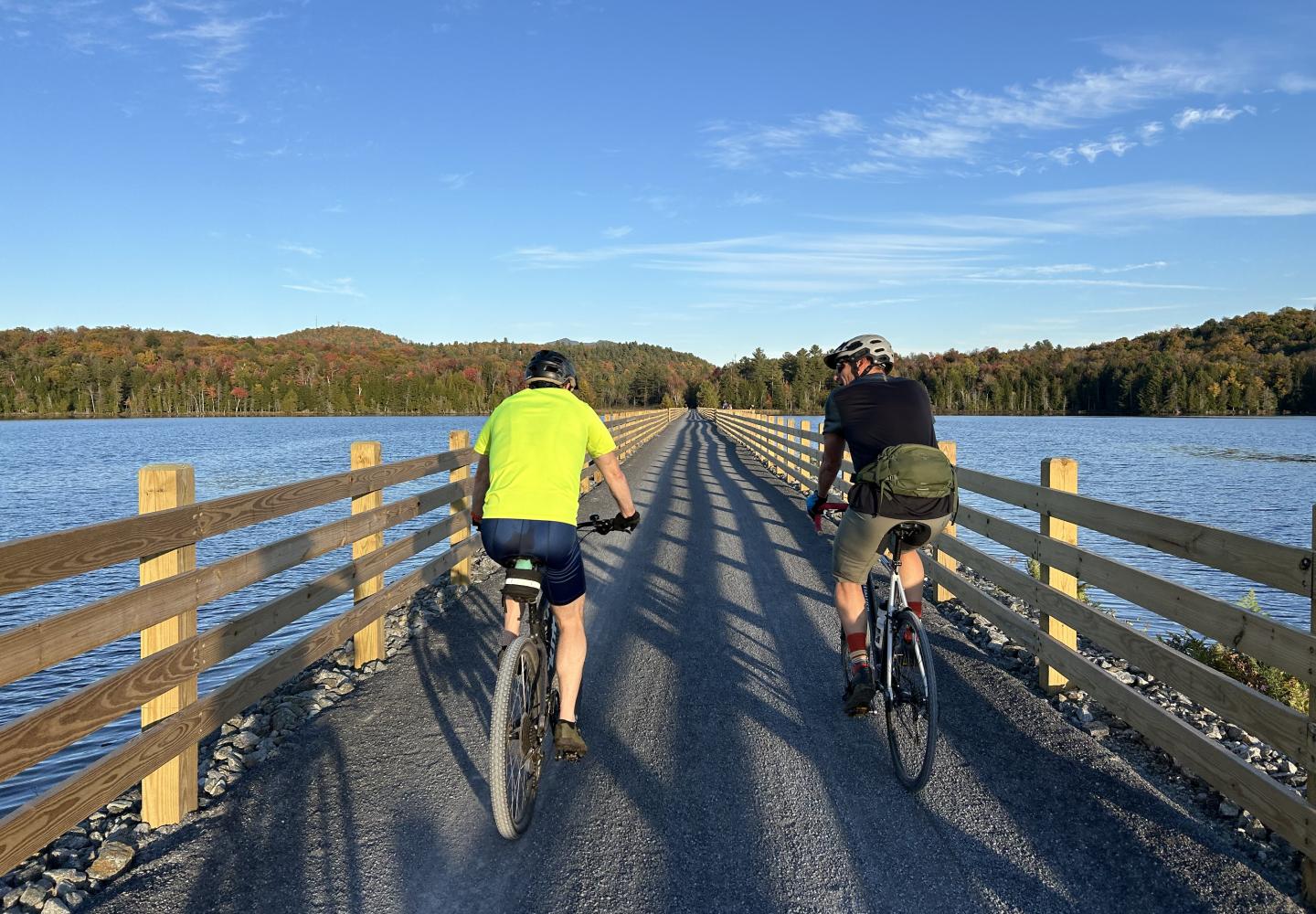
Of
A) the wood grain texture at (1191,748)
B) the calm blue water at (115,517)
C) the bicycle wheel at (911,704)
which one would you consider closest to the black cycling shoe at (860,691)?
the bicycle wheel at (911,704)

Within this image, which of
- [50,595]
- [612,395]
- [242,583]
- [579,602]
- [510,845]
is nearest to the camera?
[510,845]

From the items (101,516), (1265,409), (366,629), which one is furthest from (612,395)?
(366,629)

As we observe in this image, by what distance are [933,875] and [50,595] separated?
41.9 ft

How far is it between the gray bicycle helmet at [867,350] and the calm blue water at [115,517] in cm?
531

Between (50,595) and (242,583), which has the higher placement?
(242,583)

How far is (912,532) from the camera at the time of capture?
404cm

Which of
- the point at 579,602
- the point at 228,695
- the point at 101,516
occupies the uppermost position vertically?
the point at 579,602

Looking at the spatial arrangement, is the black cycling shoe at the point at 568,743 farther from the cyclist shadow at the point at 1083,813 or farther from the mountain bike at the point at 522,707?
the cyclist shadow at the point at 1083,813

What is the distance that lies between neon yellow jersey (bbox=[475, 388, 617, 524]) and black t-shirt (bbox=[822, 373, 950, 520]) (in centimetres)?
126

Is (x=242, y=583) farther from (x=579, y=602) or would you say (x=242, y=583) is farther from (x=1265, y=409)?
(x=1265, y=409)

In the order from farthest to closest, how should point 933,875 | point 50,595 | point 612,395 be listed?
1. point 612,395
2. point 50,595
3. point 933,875

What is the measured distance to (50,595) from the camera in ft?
37.7

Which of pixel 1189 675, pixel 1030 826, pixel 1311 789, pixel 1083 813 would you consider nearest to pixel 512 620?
pixel 1030 826

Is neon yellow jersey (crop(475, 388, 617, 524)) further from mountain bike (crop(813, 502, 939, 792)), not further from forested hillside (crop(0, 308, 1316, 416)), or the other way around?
forested hillside (crop(0, 308, 1316, 416))
